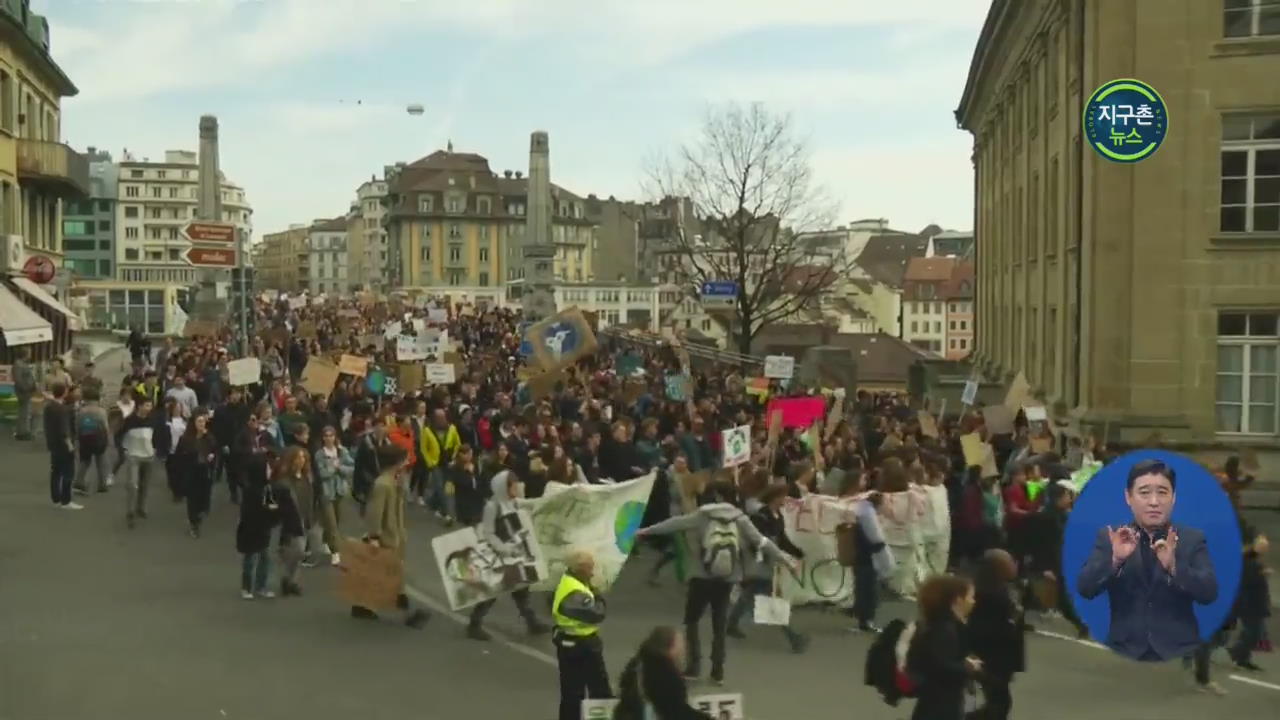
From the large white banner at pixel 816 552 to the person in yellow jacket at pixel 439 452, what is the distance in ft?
19.7

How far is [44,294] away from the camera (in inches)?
1495

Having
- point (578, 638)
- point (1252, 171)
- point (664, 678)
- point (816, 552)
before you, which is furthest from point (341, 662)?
point (1252, 171)

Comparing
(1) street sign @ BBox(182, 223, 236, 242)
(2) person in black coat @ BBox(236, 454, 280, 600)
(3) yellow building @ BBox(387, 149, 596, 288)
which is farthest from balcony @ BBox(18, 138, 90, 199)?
(3) yellow building @ BBox(387, 149, 596, 288)

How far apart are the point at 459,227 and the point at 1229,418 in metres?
125

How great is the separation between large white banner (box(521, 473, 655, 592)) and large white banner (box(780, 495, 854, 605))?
1.46m

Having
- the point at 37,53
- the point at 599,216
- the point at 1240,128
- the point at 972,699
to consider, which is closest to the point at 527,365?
the point at 1240,128

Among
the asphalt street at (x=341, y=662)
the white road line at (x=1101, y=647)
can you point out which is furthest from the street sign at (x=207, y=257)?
the white road line at (x=1101, y=647)

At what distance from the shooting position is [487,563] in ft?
40.1

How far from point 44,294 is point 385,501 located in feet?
93.7

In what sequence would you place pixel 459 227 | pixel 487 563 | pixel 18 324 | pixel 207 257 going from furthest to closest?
pixel 459 227
pixel 18 324
pixel 207 257
pixel 487 563

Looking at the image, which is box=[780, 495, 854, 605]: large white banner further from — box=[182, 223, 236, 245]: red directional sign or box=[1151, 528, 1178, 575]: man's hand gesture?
box=[182, 223, 236, 245]: red directional sign

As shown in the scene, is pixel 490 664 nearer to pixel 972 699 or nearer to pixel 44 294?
pixel 972 699
